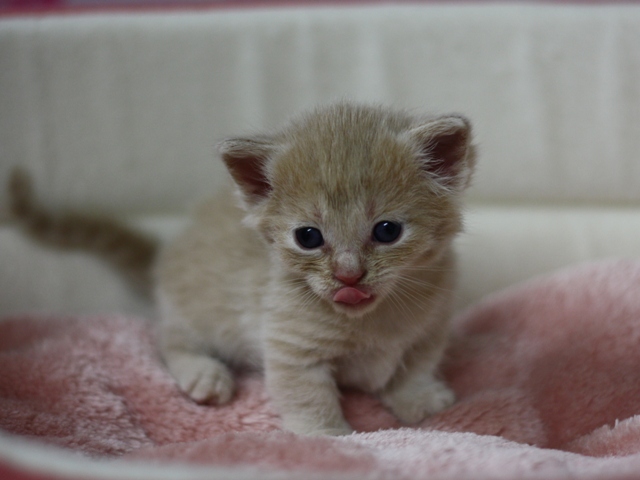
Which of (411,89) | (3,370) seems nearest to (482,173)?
(411,89)

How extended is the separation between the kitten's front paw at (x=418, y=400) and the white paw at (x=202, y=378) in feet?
1.26

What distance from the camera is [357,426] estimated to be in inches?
55.6

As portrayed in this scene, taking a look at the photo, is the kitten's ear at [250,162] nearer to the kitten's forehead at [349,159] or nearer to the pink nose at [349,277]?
the kitten's forehead at [349,159]

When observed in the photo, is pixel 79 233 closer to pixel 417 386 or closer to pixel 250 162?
pixel 250 162

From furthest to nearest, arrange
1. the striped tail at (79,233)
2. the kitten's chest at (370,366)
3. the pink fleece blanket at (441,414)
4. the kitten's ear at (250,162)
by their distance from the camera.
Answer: the striped tail at (79,233)
the kitten's chest at (370,366)
the kitten's ear at (250,162)
the pink fleece blanket at (441,414)

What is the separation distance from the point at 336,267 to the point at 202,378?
1.67ft

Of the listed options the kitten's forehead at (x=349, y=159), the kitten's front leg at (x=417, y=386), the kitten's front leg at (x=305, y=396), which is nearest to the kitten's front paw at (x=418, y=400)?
the kitten's front leg at (x=417, y=386)

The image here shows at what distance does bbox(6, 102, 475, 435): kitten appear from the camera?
120cm

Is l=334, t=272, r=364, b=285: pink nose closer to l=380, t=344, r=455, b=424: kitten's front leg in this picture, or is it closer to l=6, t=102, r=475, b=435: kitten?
l=6, t=102, r=475, b=435: kitten

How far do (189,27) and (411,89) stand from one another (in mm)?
753

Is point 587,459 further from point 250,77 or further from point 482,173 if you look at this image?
point 250,77

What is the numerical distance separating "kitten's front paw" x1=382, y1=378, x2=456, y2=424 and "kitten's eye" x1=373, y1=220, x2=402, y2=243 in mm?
429

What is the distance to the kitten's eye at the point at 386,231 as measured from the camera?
1210mm

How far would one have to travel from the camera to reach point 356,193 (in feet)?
3.89
